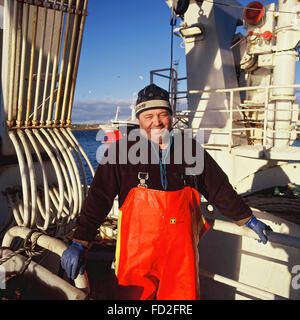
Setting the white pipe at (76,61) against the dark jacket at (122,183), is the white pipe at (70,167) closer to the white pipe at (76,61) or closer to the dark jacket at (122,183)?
the white pipe at (76,61)

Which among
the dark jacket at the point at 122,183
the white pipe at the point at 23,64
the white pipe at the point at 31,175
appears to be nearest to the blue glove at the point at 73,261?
the dark jacket at the point at 122,183

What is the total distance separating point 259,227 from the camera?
1979 mm

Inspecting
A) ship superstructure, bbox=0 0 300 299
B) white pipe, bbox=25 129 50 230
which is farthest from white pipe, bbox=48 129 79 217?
white pipe, bbox=25 129 50 230

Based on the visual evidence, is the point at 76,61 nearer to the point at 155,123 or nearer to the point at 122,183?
the point at 155,123

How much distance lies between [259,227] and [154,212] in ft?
2.72

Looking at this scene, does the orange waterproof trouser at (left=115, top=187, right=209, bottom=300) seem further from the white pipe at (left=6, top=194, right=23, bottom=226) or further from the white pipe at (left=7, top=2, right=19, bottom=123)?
the white pipe at (left=7, top=2, right=19, bottom=123)

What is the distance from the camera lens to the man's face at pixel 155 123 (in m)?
2.09

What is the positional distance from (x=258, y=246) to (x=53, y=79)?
310cm

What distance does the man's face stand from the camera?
209 centimetres

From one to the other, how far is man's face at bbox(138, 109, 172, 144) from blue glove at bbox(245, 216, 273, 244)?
954mm

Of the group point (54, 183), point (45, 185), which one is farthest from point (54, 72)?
point (54, 183)

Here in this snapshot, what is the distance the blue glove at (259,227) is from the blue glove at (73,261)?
1.29 m
